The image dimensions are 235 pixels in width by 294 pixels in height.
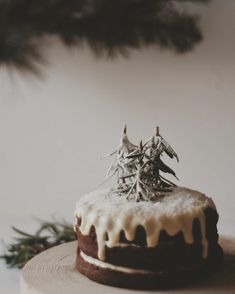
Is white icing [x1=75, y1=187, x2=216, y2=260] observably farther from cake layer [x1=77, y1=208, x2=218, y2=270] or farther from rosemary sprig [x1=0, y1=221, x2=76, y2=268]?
rosemary sprig [x1=0, y1=221, x2=76, y2=268]

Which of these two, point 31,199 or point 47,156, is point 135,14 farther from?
point 31,199

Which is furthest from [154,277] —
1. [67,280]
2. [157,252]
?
[67,280]

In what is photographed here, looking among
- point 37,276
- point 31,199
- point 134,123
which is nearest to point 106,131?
point 134,123

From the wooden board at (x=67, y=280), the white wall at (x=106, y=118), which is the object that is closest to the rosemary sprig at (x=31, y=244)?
the white wall at (x=106, y=118)

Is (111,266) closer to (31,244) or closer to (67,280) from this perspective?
(67,280)

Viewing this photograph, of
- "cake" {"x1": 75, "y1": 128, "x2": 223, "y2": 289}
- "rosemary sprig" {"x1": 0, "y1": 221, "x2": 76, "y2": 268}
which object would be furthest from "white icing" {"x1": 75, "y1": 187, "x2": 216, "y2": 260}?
"rosemary sprig" {"x1": 0, "y1": 221, "x2": 76, "y2": 268}
